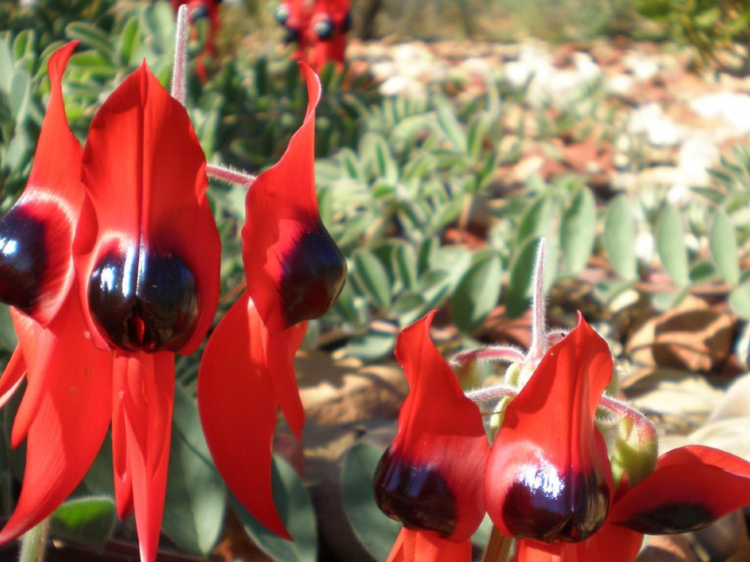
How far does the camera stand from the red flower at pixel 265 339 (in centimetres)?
84

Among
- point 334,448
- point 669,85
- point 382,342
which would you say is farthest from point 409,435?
point 669,85

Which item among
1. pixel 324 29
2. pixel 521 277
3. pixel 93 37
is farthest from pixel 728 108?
pixel 93 37

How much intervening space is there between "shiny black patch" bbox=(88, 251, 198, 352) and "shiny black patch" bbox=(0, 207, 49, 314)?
67 millimetres

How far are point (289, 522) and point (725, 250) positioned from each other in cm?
117

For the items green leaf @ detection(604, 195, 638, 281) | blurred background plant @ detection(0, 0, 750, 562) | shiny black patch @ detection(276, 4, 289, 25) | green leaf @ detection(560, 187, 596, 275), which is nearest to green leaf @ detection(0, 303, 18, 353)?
blurred background plant @ detection(0, 0, 750, 562)

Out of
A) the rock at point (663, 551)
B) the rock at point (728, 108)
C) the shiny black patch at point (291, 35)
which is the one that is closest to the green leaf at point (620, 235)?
the rock at point (663, 551)

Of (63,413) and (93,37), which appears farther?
(93,37)

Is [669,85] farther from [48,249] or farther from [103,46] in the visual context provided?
[48,249]

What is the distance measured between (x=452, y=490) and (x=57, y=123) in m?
0.45

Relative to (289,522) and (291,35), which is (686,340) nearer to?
(289,522)

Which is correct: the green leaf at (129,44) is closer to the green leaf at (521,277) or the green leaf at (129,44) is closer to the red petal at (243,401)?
the green leaf at (521,277)

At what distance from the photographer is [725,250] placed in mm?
1982

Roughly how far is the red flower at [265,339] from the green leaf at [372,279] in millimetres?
1008

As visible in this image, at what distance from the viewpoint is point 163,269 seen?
797mm
